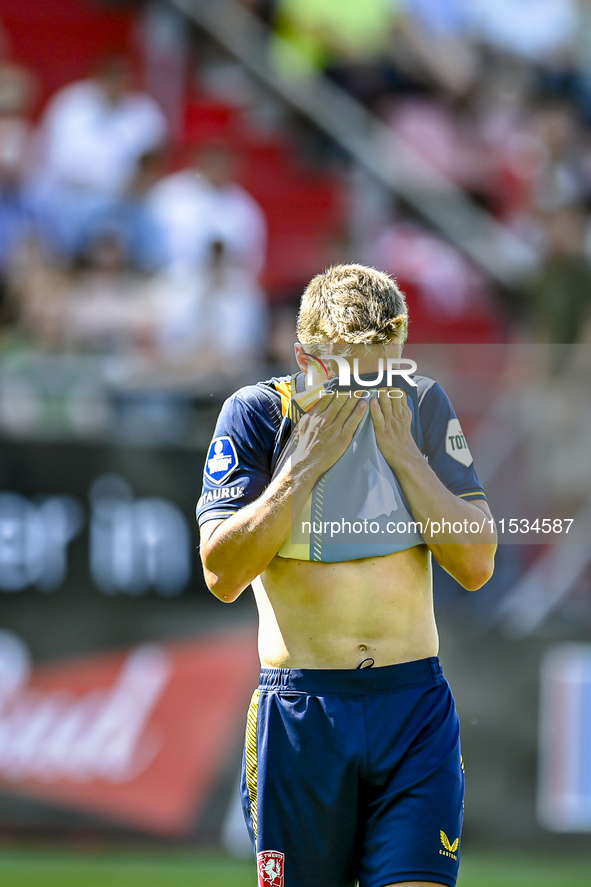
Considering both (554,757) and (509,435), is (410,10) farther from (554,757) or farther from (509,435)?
(554,757)

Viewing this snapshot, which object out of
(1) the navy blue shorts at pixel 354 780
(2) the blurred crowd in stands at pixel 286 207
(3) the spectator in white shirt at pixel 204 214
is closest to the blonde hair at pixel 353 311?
(1) the navy blue shorts at pixel 354 780

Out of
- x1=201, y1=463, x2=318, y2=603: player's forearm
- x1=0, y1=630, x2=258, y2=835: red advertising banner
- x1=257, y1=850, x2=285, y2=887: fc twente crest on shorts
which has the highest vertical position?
x1=201, y1=463, x2=318, y2=603: player's forearm

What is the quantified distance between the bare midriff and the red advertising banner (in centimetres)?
384

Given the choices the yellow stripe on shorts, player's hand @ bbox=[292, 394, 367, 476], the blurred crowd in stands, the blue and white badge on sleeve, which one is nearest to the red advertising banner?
the blurred crowd in stands

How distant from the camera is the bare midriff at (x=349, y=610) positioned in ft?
9.41

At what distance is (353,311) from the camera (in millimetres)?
2752

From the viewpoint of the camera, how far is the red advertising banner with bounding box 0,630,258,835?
6645 millimetres

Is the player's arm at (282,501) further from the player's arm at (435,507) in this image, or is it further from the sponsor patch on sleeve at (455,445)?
the sponsor patch on sleeve at (455,445)

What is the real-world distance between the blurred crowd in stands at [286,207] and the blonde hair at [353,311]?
389 centimetres

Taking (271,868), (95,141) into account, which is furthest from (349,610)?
(95,141)

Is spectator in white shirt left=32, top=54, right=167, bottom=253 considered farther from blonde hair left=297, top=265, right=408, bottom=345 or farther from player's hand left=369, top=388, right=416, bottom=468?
player's hand left=369, top=388, right=416, bottom=468

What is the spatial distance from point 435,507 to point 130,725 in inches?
173

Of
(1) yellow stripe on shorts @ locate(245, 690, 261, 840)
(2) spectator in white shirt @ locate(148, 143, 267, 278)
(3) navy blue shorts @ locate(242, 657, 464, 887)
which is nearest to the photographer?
(3) navy blue shorts @ locate(242, 657, 464, 887)

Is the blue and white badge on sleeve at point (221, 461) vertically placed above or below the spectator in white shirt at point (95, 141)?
below
